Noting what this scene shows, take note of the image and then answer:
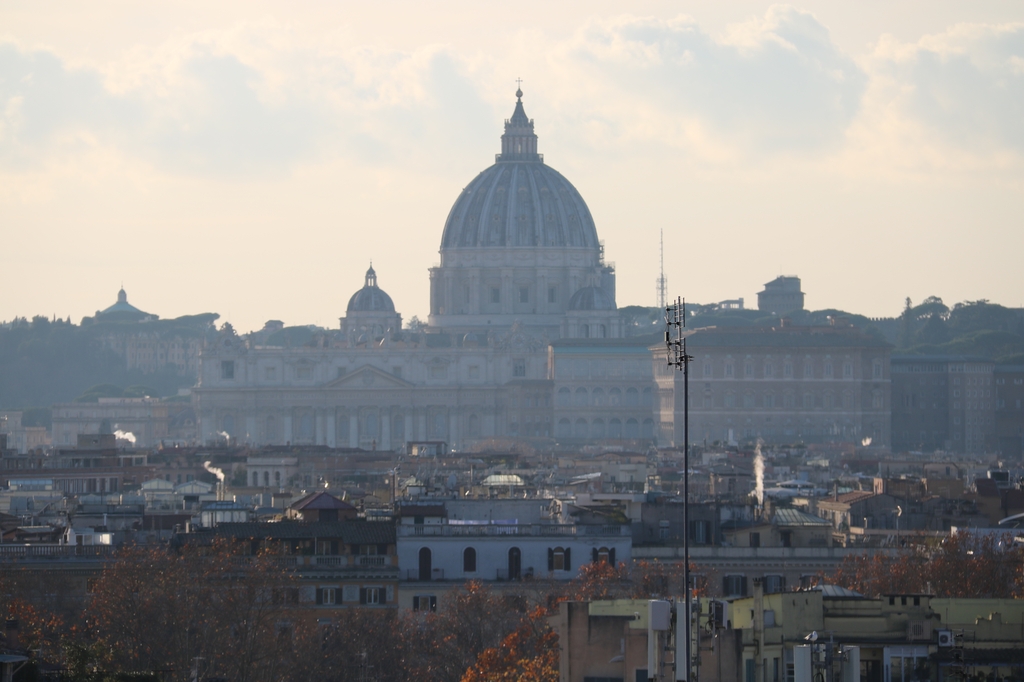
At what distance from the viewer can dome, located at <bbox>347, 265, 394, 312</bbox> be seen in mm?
167625

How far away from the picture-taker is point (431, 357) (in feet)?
513

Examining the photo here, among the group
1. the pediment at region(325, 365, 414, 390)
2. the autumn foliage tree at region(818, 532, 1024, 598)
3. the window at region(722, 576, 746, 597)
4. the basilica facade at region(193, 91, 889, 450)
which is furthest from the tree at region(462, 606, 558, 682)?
the pediment at region(325, 365, 414, 390)

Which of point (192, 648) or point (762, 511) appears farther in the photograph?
point (762, 511)

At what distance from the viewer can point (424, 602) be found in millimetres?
40031

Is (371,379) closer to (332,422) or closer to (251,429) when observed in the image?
(332,422)

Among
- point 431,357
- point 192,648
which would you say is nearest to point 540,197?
point 431,357

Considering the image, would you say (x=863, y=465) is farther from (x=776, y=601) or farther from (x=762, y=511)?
(x=776, y=601)

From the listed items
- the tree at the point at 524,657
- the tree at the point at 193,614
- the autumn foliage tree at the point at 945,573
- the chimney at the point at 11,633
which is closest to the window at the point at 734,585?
the autumn foliage tree at the point at 945,573

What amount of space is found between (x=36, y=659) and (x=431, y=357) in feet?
425

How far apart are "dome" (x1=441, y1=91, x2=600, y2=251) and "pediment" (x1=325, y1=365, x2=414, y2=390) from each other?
22711 millimetres

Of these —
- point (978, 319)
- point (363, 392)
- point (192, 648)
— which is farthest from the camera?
point (978, 319)

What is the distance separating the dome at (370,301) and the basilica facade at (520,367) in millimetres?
138

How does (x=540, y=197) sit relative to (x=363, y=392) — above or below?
above

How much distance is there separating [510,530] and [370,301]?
126879 millimetres
